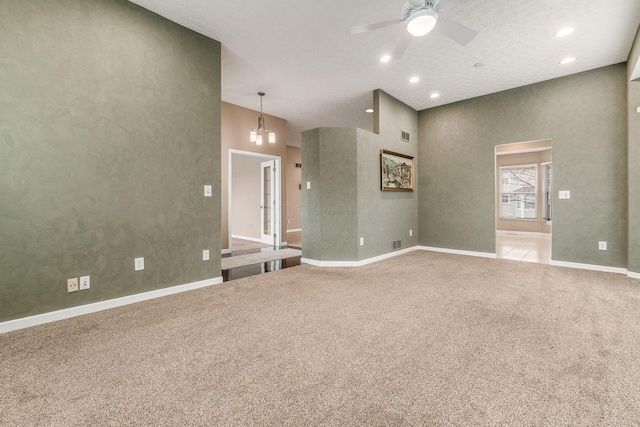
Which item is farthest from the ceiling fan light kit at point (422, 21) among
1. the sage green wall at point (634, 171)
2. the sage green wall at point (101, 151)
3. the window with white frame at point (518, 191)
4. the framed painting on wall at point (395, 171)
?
the window with white frame at point (518, 191)

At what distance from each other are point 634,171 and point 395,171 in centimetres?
328

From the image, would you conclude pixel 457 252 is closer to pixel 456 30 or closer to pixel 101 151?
pixel 456 30

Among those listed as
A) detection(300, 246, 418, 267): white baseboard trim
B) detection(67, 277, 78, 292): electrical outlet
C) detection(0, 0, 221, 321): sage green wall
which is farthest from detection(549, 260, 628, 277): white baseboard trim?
detection(67, 277, 78, 292): electrical outlet

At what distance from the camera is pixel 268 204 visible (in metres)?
7.30

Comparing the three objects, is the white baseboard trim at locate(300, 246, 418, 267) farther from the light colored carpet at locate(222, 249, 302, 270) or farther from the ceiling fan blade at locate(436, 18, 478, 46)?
the ceiling fan blade at locate(436, 18, 478, 46)

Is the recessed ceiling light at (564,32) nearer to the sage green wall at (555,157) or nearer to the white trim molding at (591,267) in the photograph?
the sage green wall at (555,157)

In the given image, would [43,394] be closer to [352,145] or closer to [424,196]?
[352,145]

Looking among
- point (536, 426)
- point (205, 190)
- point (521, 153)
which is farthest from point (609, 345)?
point (521, 153)

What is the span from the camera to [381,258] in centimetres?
514

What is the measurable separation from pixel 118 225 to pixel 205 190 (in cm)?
100

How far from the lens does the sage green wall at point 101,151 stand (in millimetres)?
2279

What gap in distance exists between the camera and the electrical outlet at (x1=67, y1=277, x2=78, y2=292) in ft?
8.27

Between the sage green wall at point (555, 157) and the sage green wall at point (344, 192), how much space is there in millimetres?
1611

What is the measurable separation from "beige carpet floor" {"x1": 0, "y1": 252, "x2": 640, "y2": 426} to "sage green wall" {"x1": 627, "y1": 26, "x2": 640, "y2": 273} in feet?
3.95
